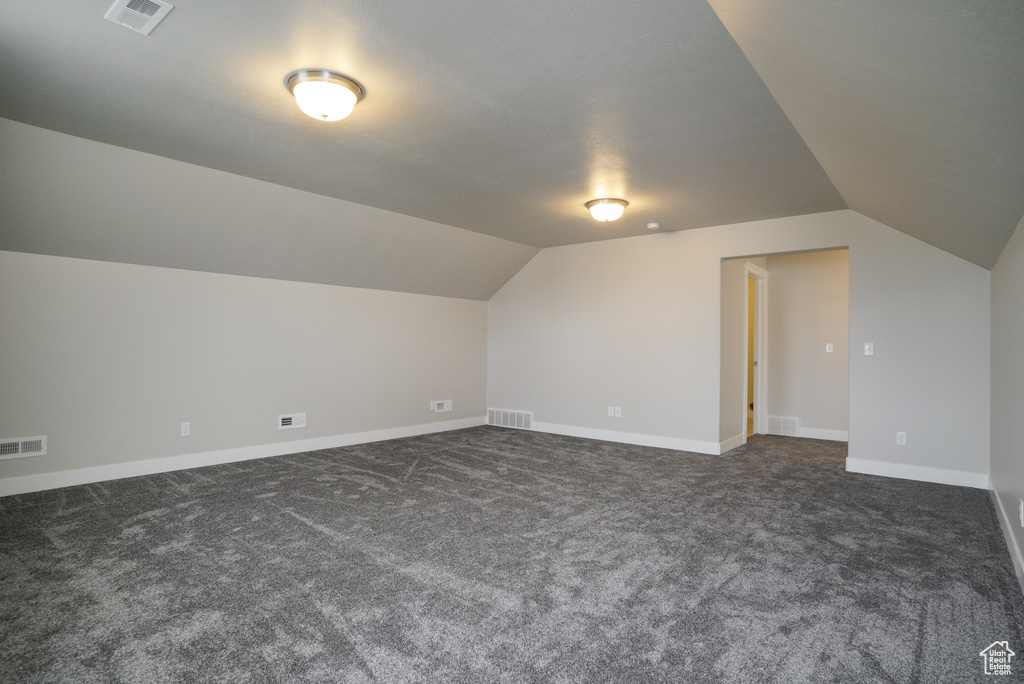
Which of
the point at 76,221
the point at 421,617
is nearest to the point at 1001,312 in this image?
the point at 421,617

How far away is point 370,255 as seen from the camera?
5785mm

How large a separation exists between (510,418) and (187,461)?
13.0 ft

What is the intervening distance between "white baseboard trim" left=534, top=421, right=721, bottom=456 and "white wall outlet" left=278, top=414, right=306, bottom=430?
9.92 feet

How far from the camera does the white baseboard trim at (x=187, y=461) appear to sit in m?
4.11

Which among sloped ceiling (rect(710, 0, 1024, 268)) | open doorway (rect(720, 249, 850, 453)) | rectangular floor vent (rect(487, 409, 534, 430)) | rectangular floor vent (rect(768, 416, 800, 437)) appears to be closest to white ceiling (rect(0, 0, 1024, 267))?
sloped ceiling (rect(710, 0, 1024, 268))

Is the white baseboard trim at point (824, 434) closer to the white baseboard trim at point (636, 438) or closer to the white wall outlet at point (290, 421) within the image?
the white baseboard trim at point (636, 438)

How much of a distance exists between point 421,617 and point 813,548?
2.31m

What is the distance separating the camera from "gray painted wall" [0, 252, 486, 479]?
13.6ft

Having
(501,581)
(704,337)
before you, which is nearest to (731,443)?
(704,337)

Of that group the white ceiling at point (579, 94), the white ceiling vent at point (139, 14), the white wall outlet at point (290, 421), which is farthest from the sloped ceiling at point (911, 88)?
the white wall outlet at point (290, 421)

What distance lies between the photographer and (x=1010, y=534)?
120 inches

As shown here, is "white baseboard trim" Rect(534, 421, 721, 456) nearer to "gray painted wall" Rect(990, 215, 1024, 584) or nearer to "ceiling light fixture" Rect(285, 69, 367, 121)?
"gray painted wall" Rect(990, 215, 1024, 584)

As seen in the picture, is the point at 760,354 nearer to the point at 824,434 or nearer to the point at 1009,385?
the point at 824,434

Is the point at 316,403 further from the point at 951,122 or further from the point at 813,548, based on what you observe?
the point at 951,122
